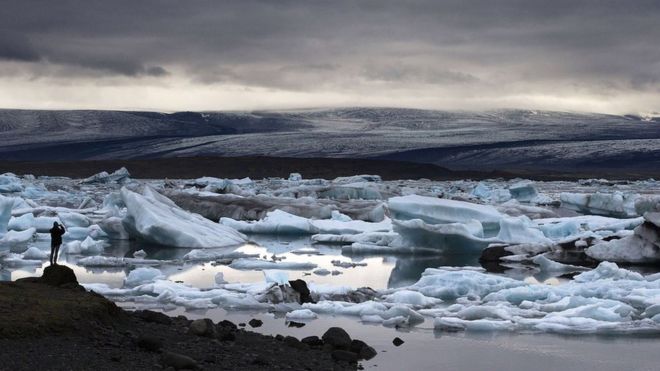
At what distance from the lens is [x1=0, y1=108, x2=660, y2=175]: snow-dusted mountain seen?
81188 mm

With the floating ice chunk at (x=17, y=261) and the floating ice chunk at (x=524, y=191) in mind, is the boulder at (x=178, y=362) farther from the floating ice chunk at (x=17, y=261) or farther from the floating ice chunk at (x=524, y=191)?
the floating ice chunk at (x=524, y=191)

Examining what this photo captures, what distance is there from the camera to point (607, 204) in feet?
83.8

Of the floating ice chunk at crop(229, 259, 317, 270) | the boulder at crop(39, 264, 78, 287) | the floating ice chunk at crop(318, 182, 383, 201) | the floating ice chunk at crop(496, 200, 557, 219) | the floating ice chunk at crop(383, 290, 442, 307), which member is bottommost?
the floating ice chunk at crop(318, 182, 383, 201)

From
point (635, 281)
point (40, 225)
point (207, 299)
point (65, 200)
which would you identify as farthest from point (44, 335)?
point (65, 200)

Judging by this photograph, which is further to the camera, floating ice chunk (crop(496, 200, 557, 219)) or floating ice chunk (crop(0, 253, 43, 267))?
floating ice chunk (crop(496, 200, 557, 219))

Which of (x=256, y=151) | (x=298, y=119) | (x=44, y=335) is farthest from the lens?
(x=298, y=119)

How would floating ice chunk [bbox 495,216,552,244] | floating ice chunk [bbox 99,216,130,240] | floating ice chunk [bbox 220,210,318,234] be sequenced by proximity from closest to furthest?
floating ice chunk [bbox 495,216,552,244], floating ice chunk [bbox 99,216,130,240], floating ice chunk [bbox 220,210,318,234]

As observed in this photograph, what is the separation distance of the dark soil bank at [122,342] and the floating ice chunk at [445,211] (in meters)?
10.3

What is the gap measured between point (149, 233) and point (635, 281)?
8.76m

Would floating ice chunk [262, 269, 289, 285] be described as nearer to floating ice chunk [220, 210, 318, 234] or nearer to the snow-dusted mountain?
floating ice chunk [220, 210, 318, 234]

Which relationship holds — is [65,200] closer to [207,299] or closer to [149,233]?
[149,233]

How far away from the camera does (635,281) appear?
11.6m

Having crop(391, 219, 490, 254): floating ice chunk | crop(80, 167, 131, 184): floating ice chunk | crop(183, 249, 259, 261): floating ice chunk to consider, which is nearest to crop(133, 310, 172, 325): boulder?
crop(183, 249, 259, 261): floating ice chunk

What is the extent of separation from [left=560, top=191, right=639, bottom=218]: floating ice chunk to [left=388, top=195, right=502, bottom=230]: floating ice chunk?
774 cm
